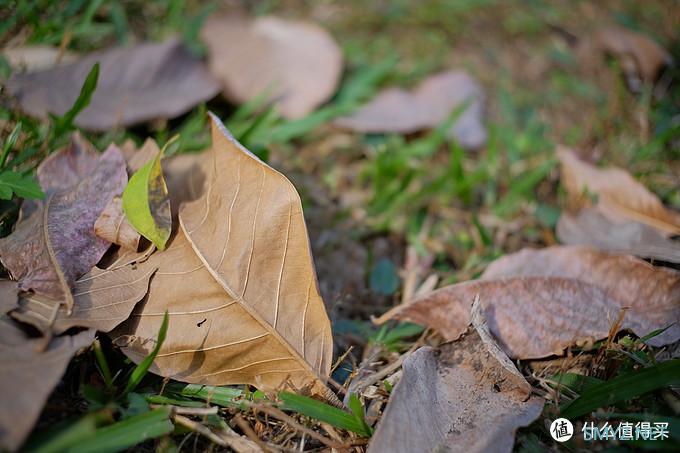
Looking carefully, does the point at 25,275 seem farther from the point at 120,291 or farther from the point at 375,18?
the point at 375,18

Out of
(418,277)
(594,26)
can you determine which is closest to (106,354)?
(418,277)

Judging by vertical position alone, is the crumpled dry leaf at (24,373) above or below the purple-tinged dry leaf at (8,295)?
below

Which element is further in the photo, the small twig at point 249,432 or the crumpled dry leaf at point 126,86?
the crumpled dry leaf at point 126,86

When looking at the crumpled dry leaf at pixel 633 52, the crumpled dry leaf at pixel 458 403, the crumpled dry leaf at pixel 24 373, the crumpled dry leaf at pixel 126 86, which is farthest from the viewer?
the crumpled dry leaf at pixel 633 52

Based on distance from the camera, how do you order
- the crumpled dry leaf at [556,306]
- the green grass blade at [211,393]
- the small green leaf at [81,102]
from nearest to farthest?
1. the green grass blade at [211,393]
2. the crumpled dry leaf at [556,306]
3. the small green leaf at [81,102]

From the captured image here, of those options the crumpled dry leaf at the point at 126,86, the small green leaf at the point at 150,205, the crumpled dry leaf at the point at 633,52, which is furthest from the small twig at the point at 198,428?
the crumpled dry leaf at the point at 633,52

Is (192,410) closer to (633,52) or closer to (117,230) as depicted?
(117,230)

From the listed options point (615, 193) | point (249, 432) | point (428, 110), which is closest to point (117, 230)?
point (249, 432)

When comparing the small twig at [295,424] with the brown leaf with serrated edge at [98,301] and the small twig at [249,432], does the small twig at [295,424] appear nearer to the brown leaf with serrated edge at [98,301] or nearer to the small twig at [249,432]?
the small twig at [249,432]
